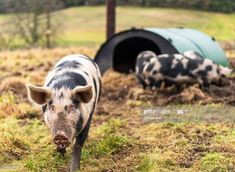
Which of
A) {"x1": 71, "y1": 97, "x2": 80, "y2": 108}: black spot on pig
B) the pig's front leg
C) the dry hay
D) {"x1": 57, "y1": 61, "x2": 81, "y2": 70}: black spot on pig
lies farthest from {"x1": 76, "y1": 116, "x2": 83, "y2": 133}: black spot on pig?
the dry hay

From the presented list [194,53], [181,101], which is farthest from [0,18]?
[181,101]

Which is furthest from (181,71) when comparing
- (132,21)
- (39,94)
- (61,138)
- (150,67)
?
(132,21)

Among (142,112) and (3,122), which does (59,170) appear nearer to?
(3,122)

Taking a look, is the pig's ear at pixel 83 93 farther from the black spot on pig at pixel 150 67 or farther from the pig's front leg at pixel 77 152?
the black spot on pig at pixel 150 67

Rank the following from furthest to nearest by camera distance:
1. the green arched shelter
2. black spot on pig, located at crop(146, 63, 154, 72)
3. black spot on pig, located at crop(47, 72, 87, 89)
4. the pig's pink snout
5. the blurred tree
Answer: the blurred tree < the green arched shelter < black spot on pig, located at crop(146, 63, 154, 72) < black spot on pig, located at crop(47, 72, 87, 89) < the pig's pink snout

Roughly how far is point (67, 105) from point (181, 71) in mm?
5053

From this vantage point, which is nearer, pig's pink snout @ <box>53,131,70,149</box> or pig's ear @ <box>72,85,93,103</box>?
pig's pink snout @ <box>53,131,70,149</box>

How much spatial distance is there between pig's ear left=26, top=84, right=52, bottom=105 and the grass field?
5.28m

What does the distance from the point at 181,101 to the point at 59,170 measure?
3.71 meters

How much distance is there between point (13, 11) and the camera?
65.2 feet

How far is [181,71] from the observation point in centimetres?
960

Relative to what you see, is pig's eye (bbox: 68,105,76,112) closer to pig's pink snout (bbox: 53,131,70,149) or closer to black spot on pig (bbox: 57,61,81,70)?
pig's pink snout (bbox: 53,131,70,149)

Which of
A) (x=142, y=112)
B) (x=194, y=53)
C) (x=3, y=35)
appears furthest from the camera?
(x=3, y=35)

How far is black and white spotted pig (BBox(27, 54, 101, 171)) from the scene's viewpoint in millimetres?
4672
